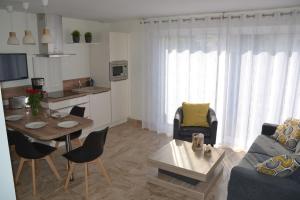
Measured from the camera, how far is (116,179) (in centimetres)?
339

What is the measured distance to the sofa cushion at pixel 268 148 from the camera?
3.13 metres

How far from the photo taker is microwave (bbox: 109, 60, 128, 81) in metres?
5.34

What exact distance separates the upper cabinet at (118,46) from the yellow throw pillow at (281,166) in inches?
154

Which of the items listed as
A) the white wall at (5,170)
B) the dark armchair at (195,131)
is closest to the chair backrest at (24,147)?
the dark armchair at (195,131)

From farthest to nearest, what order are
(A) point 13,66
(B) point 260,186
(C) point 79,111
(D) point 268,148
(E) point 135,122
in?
(E) point 135,122
(A) point 13,66
(C) point 79,111
(D) point 268,148
(B) point 260,186

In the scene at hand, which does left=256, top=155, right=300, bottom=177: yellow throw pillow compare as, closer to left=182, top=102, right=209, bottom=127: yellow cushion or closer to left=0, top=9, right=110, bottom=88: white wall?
left=182, top=102, right=209, bottom=127: yellow cushion

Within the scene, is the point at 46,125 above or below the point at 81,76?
below

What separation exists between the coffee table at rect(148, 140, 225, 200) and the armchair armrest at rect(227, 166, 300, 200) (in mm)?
437

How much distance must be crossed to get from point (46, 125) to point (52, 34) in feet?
6.87

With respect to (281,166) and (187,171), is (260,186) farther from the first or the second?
(187,171)

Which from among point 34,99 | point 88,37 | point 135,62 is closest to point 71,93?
point 88,37

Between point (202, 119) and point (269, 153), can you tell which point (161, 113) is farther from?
point (269, 153)

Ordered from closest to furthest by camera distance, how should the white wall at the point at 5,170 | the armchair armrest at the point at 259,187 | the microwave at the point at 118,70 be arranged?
the white wall at the point at 5,170
the armchair armrest at the point at 259,187
the microwave at the point at 118,70

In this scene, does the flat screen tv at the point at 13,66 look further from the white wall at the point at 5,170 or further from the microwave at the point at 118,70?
the white wall at the point at 5,170
